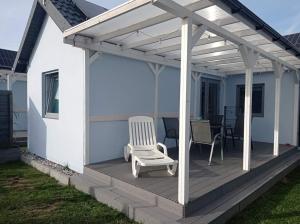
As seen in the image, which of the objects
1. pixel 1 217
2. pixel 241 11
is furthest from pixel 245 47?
pixel 1 217

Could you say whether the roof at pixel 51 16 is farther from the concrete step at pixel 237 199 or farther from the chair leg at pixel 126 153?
the concrete step at pixel 237 199

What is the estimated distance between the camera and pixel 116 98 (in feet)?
18.9

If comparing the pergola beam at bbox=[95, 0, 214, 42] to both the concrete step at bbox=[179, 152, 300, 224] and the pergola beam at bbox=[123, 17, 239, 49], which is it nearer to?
the pergola beam at bbox=[123, 17, 239, 49]

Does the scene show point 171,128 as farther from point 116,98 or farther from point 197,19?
point 197,19

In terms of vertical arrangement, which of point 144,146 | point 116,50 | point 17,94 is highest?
point 116,50

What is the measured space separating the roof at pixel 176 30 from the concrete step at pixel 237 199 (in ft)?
7.95

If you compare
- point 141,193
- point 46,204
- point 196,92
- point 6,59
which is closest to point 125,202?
point 141,193

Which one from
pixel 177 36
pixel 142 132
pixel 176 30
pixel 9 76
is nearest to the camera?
pixel 176 30

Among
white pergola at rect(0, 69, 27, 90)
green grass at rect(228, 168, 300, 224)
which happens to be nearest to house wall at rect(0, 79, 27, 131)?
white pergola at rect(0, 69, 27, 90)

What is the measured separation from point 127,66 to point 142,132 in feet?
5.32

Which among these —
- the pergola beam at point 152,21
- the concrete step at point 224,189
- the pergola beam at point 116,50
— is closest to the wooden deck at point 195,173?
the concrete step at point 224,189

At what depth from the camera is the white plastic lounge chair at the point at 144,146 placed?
4.48m

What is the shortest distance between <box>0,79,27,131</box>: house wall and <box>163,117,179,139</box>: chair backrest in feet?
26.8

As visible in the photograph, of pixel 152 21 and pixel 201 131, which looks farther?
pixel 201 131
